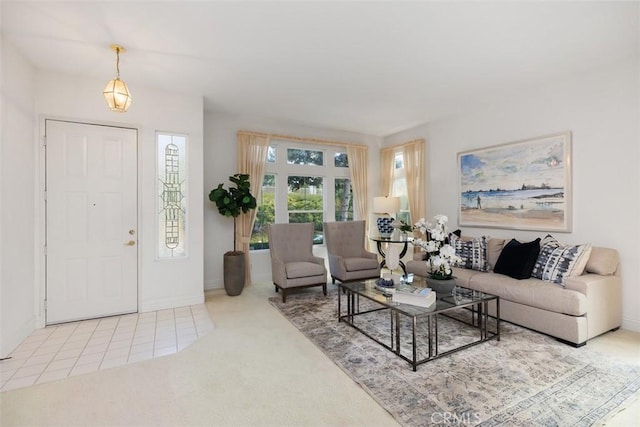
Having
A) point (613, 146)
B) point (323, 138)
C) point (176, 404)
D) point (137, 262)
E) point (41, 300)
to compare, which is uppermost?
point (323, 138)

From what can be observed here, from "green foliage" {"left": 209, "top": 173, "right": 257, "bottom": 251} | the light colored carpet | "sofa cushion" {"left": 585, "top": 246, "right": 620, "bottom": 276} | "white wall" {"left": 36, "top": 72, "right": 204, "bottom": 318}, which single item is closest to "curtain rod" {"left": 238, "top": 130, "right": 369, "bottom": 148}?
"green foliage" {"left": 209, "top": 173, "right": 257, "bottom": 251}

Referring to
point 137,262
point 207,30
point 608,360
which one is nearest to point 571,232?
point 608,360

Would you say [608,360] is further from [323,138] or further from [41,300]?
[41,300]

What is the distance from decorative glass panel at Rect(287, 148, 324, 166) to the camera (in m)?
5.66

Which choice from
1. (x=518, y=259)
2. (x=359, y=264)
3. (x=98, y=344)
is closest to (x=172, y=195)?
(x=98, y=344)

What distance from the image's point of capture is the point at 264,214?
5422 mm

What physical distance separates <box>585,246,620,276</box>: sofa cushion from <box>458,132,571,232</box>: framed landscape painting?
48 cm

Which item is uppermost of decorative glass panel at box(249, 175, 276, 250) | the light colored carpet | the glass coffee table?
decorative glass panel at box(249, 175, 276, 250)

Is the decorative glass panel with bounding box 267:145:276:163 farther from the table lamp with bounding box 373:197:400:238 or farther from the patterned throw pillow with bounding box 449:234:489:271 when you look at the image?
the patterned throw pillow with bounding box 449:234:489:271

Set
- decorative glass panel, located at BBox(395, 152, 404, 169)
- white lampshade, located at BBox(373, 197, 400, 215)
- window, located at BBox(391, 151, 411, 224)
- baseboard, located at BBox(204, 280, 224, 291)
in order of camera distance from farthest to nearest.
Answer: decorative glass panel, located at BBox(395, 152, 404, 169)
window, located at BBox(391, 151, 411, 224)
white lampshade, located at BBox(373, 197, 400, 215)
baseboard, located at BBox(204, 280, 224, 291)

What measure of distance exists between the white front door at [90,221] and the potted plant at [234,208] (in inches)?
43.7

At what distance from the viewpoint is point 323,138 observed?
5.89 m

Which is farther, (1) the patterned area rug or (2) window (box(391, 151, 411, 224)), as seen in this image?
(2) window (box(391, 151, 411, 224))

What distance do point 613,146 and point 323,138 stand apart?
13.6 feet
